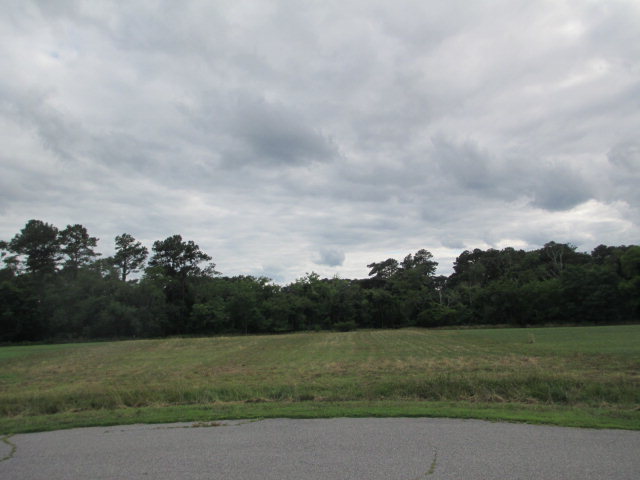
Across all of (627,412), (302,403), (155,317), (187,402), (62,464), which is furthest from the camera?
(155,317)

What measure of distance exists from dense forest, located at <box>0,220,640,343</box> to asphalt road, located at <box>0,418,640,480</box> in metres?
91.9

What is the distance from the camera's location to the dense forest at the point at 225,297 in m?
94.1

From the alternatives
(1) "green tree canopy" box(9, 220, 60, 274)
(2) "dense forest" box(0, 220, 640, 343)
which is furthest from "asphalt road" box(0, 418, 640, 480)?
(1) "green tree canopy" box(9, 220, 60, 274)

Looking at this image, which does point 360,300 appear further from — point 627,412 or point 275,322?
point 627,412

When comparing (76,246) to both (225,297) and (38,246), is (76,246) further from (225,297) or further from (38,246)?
(225,297)

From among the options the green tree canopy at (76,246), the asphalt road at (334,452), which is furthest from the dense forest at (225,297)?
the asphalt road at (334,452)

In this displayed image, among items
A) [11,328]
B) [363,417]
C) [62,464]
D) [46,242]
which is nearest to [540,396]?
[363,417]

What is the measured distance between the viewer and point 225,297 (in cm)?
12181

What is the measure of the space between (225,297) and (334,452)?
4651 inches

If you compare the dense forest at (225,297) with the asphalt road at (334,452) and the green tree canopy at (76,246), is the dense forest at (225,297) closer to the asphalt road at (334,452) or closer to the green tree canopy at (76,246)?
the green tree canopy at (76,246)

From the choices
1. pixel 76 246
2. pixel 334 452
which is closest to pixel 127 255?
pixel 76 246

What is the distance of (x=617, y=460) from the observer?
21.0 ft

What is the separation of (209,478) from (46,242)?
12209 cm

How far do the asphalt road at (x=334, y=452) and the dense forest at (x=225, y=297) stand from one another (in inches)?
3618
